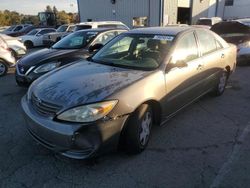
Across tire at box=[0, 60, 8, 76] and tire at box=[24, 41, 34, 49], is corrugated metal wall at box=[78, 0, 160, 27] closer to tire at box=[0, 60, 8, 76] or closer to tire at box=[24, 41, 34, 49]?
tire at box=[24, 41, 34, 49]

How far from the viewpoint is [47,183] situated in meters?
2.73

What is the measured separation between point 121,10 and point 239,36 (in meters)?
18.6

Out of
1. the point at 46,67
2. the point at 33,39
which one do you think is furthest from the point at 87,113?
the point at 33,39

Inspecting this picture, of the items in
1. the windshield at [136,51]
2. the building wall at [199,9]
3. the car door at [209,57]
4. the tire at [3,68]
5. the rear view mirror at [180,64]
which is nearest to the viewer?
the rear view mirror at [180,64]

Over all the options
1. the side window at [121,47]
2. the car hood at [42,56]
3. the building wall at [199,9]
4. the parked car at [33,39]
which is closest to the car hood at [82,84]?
the side window at [121,47]

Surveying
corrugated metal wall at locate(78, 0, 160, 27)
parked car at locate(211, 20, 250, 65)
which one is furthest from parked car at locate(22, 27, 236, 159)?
corrugated metal wall at locate(78, 0, 160, 27)

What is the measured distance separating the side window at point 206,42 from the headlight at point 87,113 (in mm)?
2481

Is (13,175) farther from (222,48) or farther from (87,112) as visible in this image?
(222,48)

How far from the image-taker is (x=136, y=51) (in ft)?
13.4

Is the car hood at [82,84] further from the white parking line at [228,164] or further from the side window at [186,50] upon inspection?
the white parking line at [228,164]

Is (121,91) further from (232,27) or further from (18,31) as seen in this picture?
(18,31)

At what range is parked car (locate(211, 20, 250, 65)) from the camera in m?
8.20

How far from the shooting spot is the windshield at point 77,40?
21.6 ft

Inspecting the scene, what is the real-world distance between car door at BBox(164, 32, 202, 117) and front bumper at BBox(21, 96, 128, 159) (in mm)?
1024
